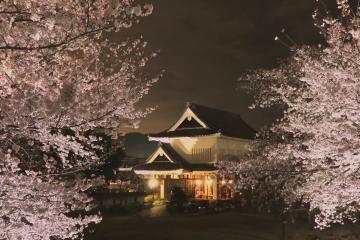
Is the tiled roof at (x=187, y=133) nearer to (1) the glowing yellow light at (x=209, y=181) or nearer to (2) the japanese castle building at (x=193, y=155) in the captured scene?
(2) the japanese castle building at (x=193, y=155)

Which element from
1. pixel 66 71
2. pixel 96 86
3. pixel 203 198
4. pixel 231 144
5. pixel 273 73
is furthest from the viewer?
pixel 231 144

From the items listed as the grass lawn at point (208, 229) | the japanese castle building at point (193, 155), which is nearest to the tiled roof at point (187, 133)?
the japanese castle building at point (193, 155)

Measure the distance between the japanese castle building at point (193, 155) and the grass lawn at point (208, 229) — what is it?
6.86 m

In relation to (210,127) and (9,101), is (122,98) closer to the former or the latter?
(9,101)

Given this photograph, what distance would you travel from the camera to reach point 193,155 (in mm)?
33969

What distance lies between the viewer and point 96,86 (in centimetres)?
963

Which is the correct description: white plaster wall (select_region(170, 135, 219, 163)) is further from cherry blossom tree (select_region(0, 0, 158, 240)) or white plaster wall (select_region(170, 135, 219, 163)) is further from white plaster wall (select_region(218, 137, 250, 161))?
cherry blossom tree (select_region(0, 0, 158, 240))

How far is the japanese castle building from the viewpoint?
105 feet

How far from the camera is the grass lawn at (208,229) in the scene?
17.6m

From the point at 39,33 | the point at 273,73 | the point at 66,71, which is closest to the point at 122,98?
the point at 66,71

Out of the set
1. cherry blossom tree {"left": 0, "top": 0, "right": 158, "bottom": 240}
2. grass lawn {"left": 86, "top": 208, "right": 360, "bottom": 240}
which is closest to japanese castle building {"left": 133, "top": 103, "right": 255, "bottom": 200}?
grass lawn {"left": 86, "top": 208, "right": 360, "bottom": 240}

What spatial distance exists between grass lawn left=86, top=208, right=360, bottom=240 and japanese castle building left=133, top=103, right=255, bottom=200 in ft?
22.5

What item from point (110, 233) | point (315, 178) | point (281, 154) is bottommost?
point (110, 233)

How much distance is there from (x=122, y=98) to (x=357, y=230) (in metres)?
13.2
